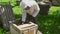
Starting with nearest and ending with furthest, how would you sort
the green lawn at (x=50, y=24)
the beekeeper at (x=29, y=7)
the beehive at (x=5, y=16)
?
the beekeeper at (x=29, y=7), the green lawn at (x=50, y=24), the beehive at (x=5, y=16)

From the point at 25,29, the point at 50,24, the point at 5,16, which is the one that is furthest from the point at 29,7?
the point at 50,24

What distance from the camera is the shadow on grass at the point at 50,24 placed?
16.1 ft

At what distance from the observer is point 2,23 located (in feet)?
16.8

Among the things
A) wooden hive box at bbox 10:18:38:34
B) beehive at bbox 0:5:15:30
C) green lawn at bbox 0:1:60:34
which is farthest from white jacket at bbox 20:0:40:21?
beehive at bbox 0:5:15:30

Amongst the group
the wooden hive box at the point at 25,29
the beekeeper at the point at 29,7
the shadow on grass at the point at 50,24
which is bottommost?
the shadow on grass at the point at 50,24

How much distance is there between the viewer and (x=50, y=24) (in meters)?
5.50

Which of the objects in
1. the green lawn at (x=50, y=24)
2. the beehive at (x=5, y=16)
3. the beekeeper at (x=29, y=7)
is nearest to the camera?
the beekeeper at (x=29, y=7)

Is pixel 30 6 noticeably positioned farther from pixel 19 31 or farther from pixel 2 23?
pixel 2 23

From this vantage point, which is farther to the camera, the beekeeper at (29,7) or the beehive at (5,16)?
the beehive at (5,16)

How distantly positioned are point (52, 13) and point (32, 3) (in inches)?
130

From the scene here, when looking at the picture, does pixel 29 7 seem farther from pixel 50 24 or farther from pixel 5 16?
pixel 50 24

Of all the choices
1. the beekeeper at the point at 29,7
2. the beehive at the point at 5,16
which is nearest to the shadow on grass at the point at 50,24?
the beehive at the point at 5,16

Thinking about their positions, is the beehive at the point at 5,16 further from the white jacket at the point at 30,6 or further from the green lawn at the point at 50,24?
the white jacket at the point at 30,6

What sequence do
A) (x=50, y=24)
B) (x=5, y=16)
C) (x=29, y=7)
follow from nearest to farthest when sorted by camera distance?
(x=29, y=7) → (x=5, y=16) → (x=50, y=24)
